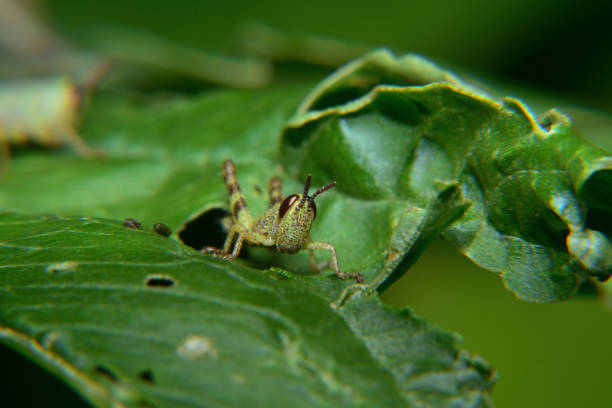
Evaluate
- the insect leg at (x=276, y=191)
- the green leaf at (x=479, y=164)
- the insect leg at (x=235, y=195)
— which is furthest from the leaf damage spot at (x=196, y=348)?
the insect leg at (x=276, y=191)

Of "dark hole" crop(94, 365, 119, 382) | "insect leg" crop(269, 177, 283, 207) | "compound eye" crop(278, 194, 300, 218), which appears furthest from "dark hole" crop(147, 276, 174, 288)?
"insect leg" crop(269, 177, 283, 207)

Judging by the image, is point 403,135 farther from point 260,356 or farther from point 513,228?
point 260,356

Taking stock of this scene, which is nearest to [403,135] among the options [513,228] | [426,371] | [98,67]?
[513,228]

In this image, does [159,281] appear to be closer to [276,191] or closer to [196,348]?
[196,348]

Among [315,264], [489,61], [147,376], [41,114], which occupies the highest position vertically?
[489,61]

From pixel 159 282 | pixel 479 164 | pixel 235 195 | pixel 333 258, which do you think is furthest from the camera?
pixel 235 195

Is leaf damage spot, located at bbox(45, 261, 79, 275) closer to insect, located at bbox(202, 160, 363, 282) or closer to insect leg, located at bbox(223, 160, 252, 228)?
insect, located at bbox(202, 160, 363, 282)

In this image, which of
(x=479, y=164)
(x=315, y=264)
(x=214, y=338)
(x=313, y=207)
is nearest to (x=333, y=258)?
(x=315, y=264)
